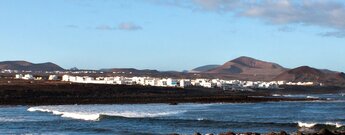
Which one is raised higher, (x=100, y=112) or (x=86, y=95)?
(x=86, y=95)

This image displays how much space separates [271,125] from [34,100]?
3987 cm

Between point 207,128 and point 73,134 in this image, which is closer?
point 73,134

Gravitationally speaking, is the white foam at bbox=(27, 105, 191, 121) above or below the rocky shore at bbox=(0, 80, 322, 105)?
below

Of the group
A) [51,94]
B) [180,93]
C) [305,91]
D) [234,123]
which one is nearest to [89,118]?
[234,123]

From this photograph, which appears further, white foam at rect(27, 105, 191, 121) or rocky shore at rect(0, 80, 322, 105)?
rocky shore at rect(0, 80, 322, 105)

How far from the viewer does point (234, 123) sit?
42656mm

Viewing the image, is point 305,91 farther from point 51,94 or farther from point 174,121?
point 174,121

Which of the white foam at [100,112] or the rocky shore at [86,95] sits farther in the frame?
the rocky shore at [86,95]

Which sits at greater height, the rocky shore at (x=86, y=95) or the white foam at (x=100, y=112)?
the rocky shore at (x=86, y=95)

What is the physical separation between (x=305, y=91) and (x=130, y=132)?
397 ft

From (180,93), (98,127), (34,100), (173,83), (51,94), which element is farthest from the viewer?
(173,83)

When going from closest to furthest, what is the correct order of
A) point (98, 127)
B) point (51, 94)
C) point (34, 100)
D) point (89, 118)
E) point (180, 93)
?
point (98, 127)
point (89, 118)
point (34, 100)
point (51, 94)
point (180, 93)

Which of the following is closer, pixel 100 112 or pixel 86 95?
pixel 100 112

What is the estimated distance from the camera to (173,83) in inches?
5251
